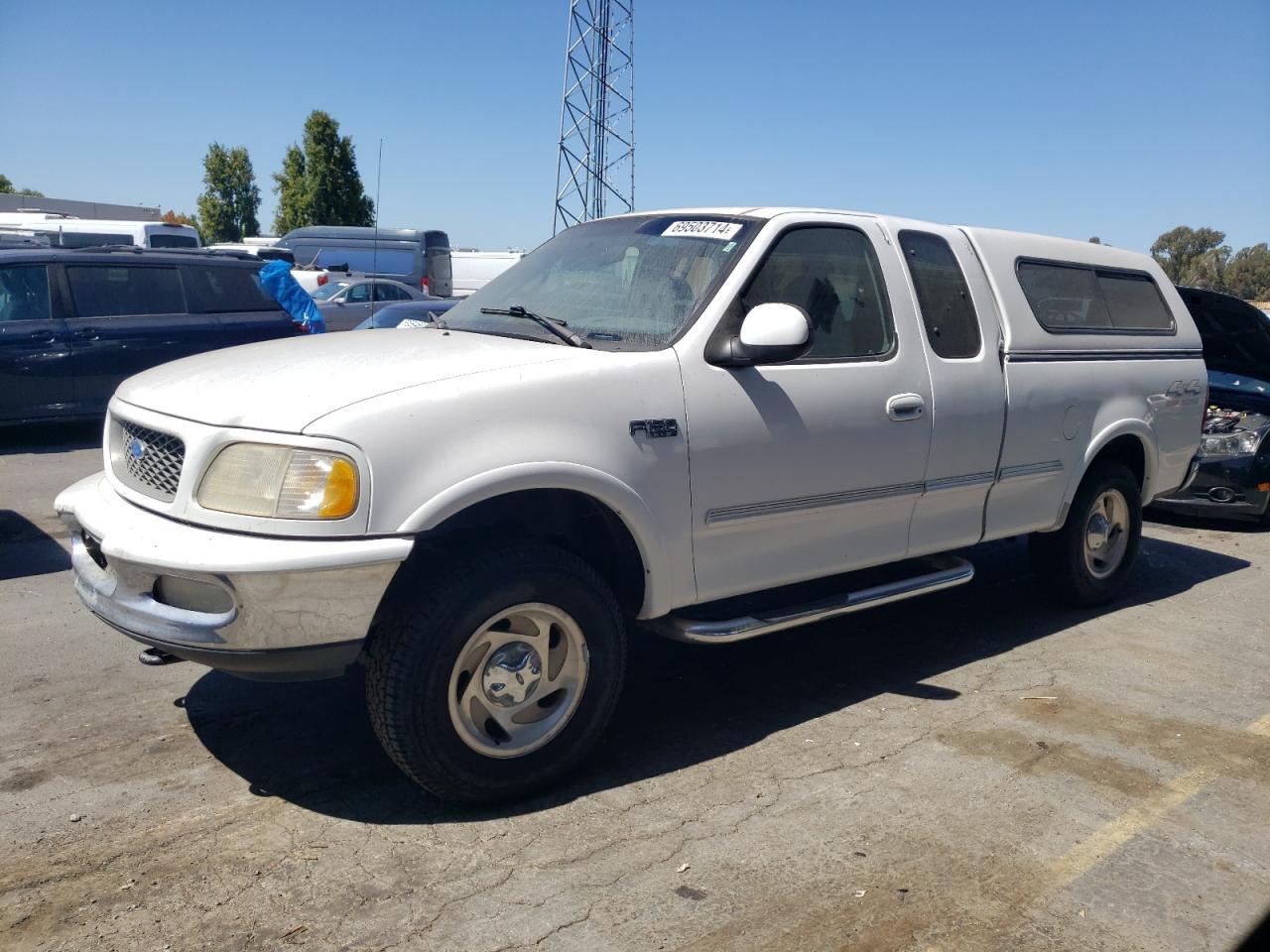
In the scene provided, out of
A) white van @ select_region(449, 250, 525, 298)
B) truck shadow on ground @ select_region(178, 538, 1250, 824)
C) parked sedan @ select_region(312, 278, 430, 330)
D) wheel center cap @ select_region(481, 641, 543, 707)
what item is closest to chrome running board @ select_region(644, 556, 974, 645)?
truck shadow on ground @ select_region(178, 538, 1250, 824)

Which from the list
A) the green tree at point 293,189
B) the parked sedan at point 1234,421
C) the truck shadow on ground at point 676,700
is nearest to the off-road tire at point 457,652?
the truck shadow on ground at point 676,700

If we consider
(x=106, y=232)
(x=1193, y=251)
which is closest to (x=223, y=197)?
(x=106, y=232)

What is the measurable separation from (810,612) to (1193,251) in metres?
34.1

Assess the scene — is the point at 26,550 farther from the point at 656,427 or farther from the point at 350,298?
the point at 350,298

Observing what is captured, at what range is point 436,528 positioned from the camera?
3.37 meters

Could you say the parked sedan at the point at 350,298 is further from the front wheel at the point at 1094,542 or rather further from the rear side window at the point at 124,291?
the front wheel at the point at 1094,542

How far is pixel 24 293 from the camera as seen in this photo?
1001cm

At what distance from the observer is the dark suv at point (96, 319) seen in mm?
9898

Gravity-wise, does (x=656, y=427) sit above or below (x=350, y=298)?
below

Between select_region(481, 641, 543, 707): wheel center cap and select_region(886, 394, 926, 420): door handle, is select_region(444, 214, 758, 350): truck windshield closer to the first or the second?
select_region(886, 394, 926, 420): door handle

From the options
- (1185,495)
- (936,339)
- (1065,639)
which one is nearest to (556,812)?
(936,339)

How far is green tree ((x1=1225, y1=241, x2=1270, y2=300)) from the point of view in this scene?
1058 inches

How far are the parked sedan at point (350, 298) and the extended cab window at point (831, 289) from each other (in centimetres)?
1336

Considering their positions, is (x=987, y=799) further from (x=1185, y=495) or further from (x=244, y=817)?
(x=1185, y=495)
